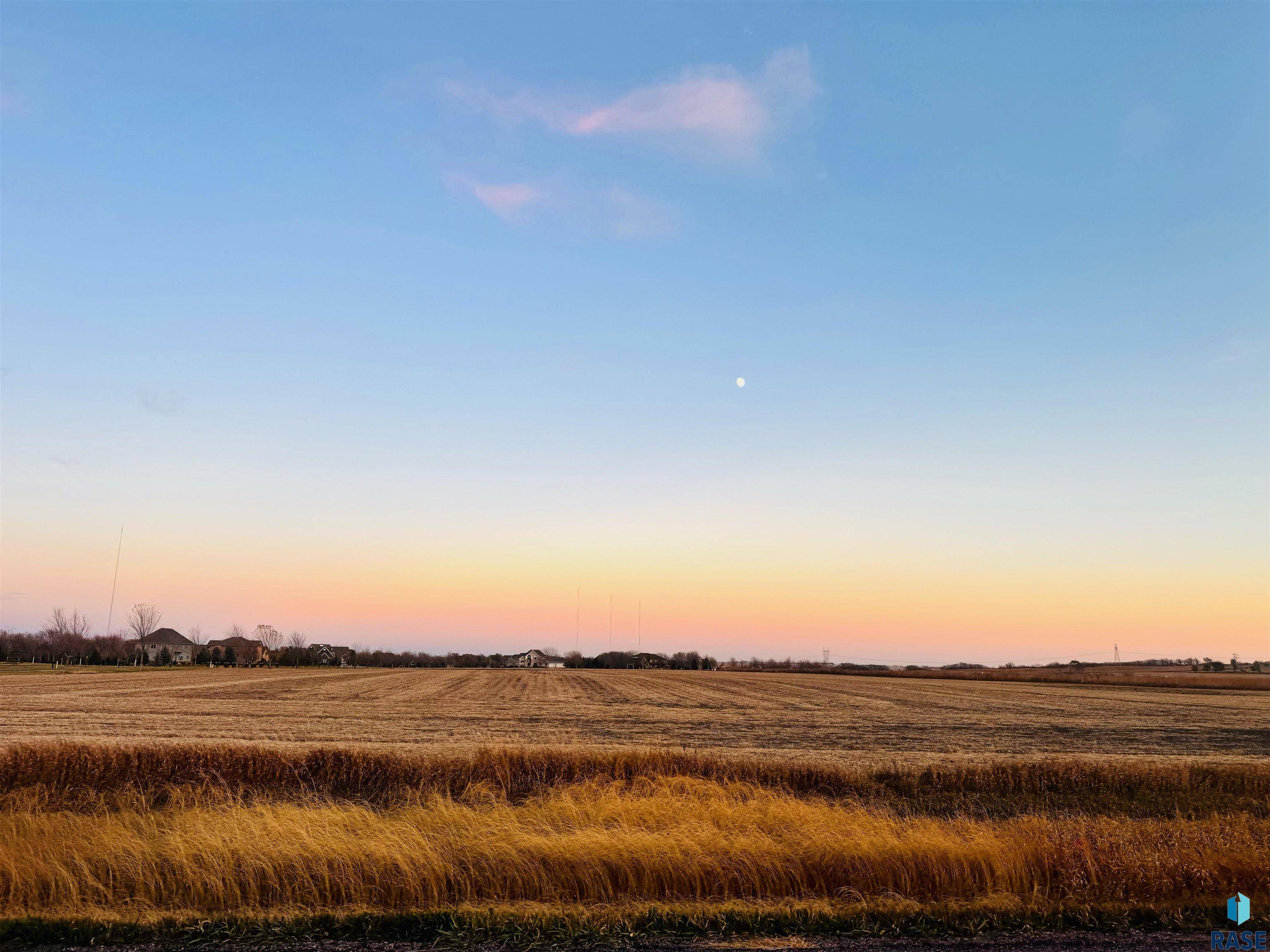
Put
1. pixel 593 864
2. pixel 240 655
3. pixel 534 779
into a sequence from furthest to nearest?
pixel 240 655
pixel 534 779
pixel 593 864

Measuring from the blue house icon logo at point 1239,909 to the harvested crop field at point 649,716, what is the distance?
2149cm

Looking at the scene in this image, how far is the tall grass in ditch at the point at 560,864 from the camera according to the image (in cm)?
1055

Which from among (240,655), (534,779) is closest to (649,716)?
(534,779)

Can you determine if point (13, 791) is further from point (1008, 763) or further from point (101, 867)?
point (1008, 763)

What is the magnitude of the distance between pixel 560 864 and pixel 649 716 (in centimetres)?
4172

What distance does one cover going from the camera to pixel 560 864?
11250mm

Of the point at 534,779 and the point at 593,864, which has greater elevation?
the point at 593,864

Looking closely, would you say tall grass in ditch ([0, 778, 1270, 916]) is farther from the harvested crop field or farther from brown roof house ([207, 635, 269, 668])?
brown roof house ([207, 635, 269, 668])

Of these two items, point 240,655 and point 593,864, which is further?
point 240,655

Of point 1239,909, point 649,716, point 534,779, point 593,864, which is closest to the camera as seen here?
point 1239,909

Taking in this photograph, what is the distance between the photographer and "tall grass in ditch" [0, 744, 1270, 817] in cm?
1948

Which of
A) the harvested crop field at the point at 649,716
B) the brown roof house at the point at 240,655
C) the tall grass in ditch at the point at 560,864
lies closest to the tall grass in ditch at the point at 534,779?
the tall grass in ditch at the point at 560,864

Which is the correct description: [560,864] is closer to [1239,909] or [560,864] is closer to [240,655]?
[1239,909]

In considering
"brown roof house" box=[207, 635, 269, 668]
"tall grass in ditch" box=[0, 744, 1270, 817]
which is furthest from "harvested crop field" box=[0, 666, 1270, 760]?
"brown roof house" box=[207, 635, 269, 668]
